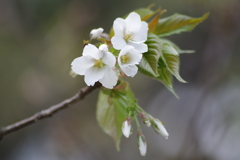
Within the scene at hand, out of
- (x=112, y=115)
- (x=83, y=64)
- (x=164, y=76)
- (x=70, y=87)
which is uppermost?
(x=83, y=64)

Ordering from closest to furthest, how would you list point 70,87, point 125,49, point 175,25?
1. point 125,49
2. point 175,25
3. point 70,87

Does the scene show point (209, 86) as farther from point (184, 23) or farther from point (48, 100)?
point (48, 100)

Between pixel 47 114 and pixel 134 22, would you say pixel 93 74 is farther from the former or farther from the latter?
pixel 47 114

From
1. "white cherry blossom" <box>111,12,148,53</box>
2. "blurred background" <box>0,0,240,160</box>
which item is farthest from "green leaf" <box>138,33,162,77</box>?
"blurred background" <box>0,0,240,160</box>

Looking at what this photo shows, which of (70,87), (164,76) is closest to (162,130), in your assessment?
(164,76)

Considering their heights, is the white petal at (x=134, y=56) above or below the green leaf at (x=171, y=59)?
above

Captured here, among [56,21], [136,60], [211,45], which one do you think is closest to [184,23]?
[136,60]

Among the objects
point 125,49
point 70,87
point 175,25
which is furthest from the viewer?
point 70,87

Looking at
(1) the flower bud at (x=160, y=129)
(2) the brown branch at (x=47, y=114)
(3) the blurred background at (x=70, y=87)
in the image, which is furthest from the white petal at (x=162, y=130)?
(3) the blurred background at (x=70, y=87)

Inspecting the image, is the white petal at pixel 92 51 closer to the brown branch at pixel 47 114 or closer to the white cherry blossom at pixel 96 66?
the white cherry blossom at pixel 96 66
